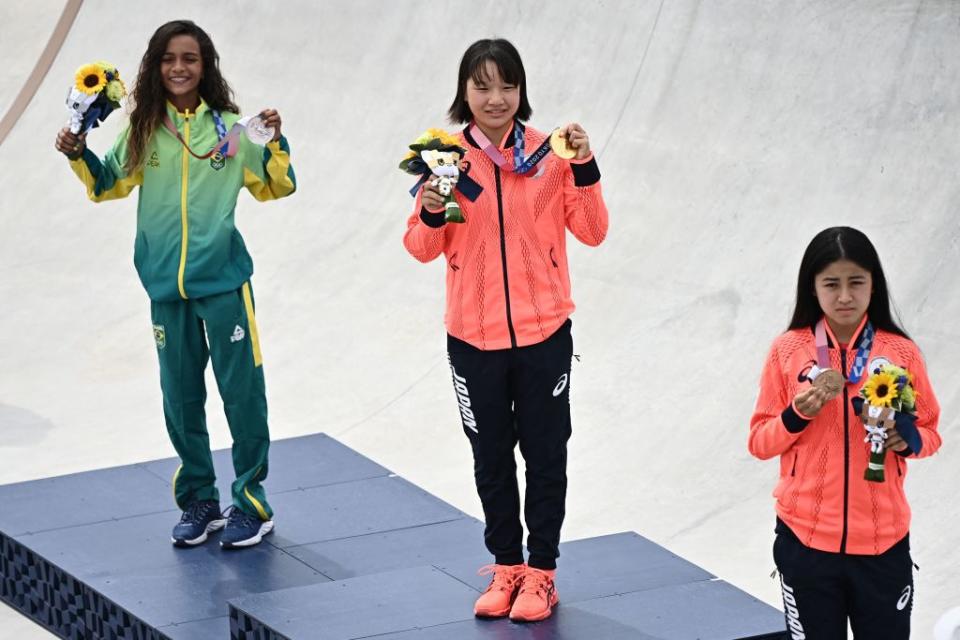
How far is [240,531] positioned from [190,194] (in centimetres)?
112

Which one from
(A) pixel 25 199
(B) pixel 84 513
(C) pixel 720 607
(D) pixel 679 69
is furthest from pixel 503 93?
(A) pixel 25 199

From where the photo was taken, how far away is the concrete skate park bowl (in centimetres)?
709

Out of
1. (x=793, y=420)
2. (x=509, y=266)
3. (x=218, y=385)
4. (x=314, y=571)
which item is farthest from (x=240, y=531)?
(x=793, y=420)

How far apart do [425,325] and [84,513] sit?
8.93ft

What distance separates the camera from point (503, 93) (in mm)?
4703

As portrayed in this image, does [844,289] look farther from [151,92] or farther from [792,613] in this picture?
[151,92]

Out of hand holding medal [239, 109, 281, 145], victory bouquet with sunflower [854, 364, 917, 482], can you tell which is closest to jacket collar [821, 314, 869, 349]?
victory bouquet with sunflower [854, 364, 917, 482]

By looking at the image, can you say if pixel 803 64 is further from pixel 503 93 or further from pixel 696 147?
pixel 503 93

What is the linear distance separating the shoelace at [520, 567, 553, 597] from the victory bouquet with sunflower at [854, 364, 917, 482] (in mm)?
1223

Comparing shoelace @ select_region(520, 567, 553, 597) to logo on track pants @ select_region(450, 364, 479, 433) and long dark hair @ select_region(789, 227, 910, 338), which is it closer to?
logo on track pants @ select_region(450, 364, 479, 433)

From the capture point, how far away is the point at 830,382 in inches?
156

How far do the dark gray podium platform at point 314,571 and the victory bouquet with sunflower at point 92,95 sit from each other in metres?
1.40

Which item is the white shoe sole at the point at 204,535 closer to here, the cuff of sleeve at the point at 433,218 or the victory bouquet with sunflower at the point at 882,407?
the cuff of sleeve at the point at 433,218

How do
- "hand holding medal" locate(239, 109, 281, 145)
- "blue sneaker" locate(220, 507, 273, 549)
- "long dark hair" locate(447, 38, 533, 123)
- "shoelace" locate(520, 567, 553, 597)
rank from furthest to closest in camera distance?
"blue sneaker" locate(220, 507, 273, 549) → "hand holding medal" locate(239, 109, 281, 145) → "shoelace" locate(520, 567, 553, 597) → "long dark hair" locate(447, 38, 533, 123)
